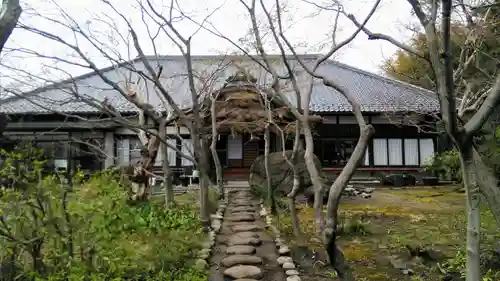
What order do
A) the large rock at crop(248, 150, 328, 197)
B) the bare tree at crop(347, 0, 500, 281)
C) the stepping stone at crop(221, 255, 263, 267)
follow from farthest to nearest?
the large rock at crop(248, 150, 328, 197) < the stepping stone at crop(221, 255, 263, 267) < the bare tree at crop(347, 0, 500, 281)

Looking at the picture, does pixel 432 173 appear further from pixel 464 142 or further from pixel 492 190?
pixel 464 142

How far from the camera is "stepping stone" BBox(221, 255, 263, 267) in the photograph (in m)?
7.28

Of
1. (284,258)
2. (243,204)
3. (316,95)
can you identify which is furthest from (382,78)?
(284,258)

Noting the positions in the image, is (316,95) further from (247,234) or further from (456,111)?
(456,111)

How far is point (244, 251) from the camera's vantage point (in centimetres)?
799

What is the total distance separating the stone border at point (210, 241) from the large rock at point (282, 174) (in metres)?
2.30

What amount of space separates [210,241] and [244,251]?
3.32 feet

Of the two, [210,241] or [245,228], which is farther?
[245,228]

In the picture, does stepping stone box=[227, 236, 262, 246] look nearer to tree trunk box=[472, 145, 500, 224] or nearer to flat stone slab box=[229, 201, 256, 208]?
flat stone slab box=[229, 201, 256, 208]

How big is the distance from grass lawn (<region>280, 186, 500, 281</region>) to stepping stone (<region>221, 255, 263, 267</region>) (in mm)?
1052

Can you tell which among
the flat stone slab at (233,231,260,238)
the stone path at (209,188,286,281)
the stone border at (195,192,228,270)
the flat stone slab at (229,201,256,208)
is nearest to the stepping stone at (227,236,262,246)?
the stone path at (209,188,286,281)

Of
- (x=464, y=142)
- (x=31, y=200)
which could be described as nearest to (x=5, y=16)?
(x=31, y=200)

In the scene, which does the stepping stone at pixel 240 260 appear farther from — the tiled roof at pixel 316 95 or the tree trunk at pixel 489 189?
the tiled roof at pixel 316 95

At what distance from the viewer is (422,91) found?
22.2 metres
